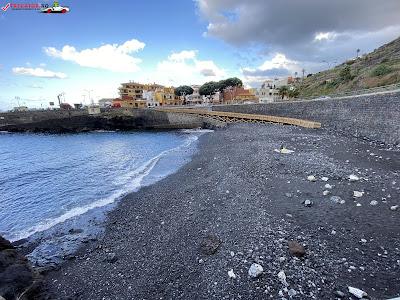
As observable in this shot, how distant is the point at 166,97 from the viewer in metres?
112

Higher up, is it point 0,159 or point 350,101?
point 350,101

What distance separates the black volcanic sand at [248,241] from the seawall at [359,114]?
8965mm

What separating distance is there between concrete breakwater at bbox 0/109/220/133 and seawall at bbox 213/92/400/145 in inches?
1282

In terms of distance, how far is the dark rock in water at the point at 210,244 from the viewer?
9.46 metres

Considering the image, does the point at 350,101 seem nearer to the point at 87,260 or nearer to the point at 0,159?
the point at 87,260

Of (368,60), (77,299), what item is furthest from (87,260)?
(368,60)

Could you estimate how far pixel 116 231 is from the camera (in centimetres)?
1245

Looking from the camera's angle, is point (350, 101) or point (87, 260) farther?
point (350, 101)

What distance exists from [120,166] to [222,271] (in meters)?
22.5

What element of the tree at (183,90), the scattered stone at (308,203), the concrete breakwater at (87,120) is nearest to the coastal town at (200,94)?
the tree at (183,90)

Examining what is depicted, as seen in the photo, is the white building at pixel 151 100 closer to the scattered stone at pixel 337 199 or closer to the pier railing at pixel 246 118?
the pier railing at pixel 246 118

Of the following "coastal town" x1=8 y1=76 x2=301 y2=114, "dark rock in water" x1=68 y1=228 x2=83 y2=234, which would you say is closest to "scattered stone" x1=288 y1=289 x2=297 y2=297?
"dark rock in water" x1=68 y1=228 x2=83 y2=234

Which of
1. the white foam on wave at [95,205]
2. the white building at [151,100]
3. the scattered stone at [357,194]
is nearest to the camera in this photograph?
the scattered stone at [357,194]

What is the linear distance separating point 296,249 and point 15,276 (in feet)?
32.2
